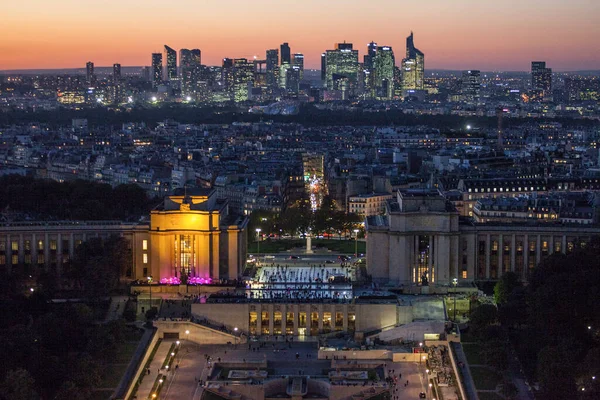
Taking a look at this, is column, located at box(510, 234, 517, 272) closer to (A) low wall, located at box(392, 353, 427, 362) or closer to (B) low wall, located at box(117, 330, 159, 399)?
(A) low wall, located at box(392, 353, 427, 362)

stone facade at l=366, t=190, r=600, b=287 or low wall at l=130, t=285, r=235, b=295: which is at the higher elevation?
stone facade at l=366, t=190, r=600, b=287

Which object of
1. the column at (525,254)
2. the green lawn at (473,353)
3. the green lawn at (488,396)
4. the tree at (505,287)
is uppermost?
the column at (525,254)

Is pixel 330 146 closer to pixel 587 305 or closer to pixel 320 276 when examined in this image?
pixel 320 276

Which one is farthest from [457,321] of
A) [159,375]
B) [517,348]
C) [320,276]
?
[159,375]

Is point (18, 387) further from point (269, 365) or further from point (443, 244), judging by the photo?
point (443, 244)

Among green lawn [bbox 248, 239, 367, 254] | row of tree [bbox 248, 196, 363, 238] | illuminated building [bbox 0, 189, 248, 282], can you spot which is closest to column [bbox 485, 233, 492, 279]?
green lawn [bbox 248, 239, 367, 254]

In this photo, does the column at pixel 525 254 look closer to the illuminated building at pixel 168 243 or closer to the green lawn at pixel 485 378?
the illuminated building at pixel 168 243

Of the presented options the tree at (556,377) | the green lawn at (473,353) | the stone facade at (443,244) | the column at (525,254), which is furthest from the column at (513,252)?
the tree at (556,377)
